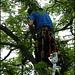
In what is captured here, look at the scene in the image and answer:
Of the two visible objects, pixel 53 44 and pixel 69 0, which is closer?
pixel 69 0

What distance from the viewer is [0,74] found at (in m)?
1.95

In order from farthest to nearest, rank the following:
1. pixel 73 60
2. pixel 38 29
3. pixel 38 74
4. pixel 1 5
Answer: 1. pixel 38 29
2. pixel 73 60
3. pixel 38 74
4. pixel 1 5

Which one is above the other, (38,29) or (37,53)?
(38,29)

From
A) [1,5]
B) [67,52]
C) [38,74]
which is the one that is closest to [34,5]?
[1,5]

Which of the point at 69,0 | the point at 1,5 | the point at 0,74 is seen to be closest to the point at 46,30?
the point at 69,0

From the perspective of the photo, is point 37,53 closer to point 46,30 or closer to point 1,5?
point 46,30

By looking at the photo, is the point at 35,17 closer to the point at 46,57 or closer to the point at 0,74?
the point at 46,57

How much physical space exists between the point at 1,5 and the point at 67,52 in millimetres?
2618

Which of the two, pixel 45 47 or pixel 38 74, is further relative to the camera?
pixel 45 47

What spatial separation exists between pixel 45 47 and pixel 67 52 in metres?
0.81

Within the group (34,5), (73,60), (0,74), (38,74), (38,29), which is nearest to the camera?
(34,5)

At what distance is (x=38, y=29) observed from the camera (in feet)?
12.1

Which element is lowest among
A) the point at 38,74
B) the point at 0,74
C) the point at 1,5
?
the point at 38,74

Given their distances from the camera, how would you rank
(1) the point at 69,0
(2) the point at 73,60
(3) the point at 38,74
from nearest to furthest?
(1) the point at 69,0
(3) the point at 38,74
(2) the point at 73,60
